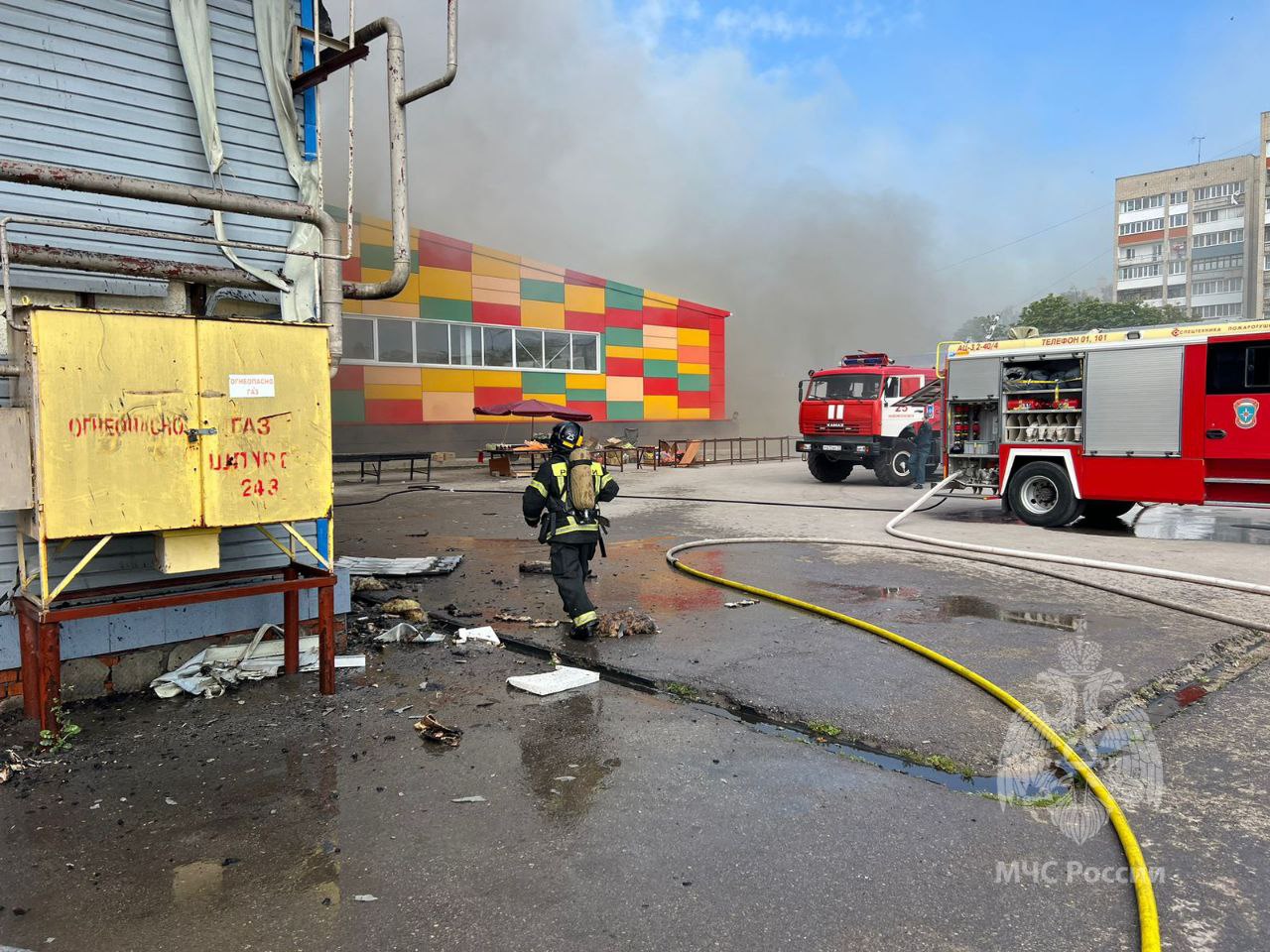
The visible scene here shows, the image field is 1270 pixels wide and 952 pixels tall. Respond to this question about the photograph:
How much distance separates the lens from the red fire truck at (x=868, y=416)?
639 inches

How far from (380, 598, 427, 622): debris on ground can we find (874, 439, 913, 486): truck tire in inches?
480

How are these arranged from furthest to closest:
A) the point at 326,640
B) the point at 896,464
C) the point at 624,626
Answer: the point at 896,464 < the point at 624,626 < the point at 326,640

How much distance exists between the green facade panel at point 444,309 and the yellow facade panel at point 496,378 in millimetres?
1418

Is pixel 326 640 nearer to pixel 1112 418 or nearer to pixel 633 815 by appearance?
pixel 633 815

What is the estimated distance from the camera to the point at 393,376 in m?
19.7

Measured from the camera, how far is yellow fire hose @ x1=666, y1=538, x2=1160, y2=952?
93.4 inches

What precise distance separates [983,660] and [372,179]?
66.3 feet

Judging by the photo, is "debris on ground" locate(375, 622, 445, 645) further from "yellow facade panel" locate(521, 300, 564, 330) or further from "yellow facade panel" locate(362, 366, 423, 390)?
"yellow facade panel" locate(521, 300, 564, 330)

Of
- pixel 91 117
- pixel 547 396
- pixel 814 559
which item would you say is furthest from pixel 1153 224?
pixel 91 117

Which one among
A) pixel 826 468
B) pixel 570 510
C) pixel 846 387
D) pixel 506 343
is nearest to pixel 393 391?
pixel 506 343

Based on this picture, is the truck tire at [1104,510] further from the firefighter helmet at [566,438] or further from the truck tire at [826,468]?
the firefighter helmet at [566,438]

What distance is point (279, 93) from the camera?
17.0 ft

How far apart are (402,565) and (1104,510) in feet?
30.1

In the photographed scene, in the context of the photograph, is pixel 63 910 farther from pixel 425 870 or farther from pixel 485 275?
pixel 485 275
